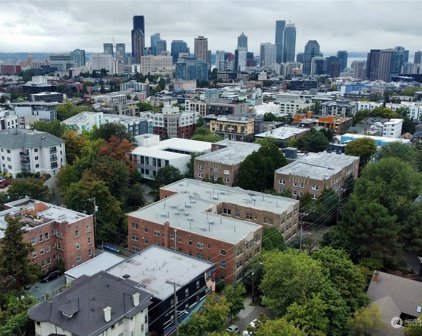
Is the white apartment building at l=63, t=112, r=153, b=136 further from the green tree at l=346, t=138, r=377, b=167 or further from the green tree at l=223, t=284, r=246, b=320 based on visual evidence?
the green tree at l=223, t=284, r=246, b=320

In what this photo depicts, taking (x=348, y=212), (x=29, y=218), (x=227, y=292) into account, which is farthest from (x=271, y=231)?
(x=29, y=218)

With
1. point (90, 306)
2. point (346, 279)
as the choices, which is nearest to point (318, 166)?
point (346, 279)

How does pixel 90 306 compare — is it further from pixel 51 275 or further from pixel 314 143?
pixel 314 143

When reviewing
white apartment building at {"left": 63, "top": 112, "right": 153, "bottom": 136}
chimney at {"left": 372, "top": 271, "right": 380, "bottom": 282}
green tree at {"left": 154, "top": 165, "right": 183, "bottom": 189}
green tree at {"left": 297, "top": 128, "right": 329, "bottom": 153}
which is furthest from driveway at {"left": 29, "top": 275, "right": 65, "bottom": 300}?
green tree at {"left": 297, "top": 128, "right": 329, "bottom": 153}

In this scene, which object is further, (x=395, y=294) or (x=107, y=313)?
(x=395, y=294)

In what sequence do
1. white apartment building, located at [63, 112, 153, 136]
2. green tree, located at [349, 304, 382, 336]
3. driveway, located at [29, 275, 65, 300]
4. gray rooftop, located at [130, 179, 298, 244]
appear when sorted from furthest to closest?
white apartment building, located at [63, 112, 153, 136] < gray rooftop, located at [130, 179, 298, 244] < driveway, located at [29, 275, 65, 300] < green tree, located at [349, 304, 382, 336]

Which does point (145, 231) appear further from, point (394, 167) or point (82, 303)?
point (394, 167)

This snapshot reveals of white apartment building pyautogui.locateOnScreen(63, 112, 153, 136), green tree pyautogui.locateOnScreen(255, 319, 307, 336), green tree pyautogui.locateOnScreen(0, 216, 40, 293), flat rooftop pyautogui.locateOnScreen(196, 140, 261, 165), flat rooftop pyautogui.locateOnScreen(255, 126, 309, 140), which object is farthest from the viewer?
white apartment building pyautogui.locateOnScreen(63, 112, 153, 136)
